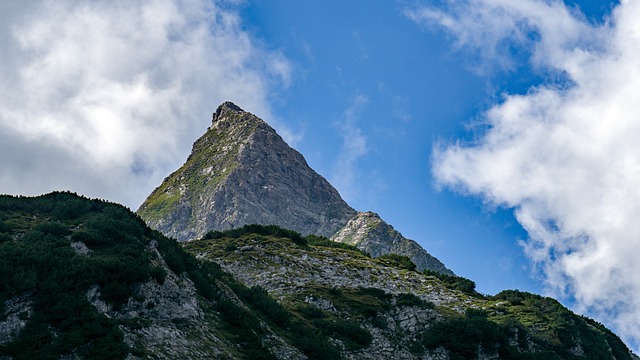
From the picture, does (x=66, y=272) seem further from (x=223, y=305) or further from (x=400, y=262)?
(x=400, y=262)

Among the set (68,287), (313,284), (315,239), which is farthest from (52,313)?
(315,239)

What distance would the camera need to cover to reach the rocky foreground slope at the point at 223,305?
30.1 meters

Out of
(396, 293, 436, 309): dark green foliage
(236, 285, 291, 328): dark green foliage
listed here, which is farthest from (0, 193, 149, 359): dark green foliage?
(396, 293, 436, 309): dark green foliage

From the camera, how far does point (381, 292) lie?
5928 cm

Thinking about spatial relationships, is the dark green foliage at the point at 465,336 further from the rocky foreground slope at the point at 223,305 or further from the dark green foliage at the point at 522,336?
the rocky foreground slope at the point at 223,305

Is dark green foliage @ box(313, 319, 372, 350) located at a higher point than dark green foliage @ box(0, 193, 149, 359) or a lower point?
higher

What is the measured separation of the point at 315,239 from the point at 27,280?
2684 inches

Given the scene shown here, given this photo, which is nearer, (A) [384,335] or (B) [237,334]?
(B) [237,334]

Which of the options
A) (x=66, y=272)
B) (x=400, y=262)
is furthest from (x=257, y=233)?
(x=66, y=272)

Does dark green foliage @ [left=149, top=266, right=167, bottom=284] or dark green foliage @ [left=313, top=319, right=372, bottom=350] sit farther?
dark green foliage @ [left=313, top=319, right=372, bottom=350]

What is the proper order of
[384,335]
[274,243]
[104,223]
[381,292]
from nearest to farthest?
[104,223]
[384,335]
[381,292]
[274,243]

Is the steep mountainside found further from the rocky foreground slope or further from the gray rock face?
the gray rock face

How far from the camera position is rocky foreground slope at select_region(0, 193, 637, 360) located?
30.1 meters

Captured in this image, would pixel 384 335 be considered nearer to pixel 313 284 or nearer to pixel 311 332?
pixel 311 332
